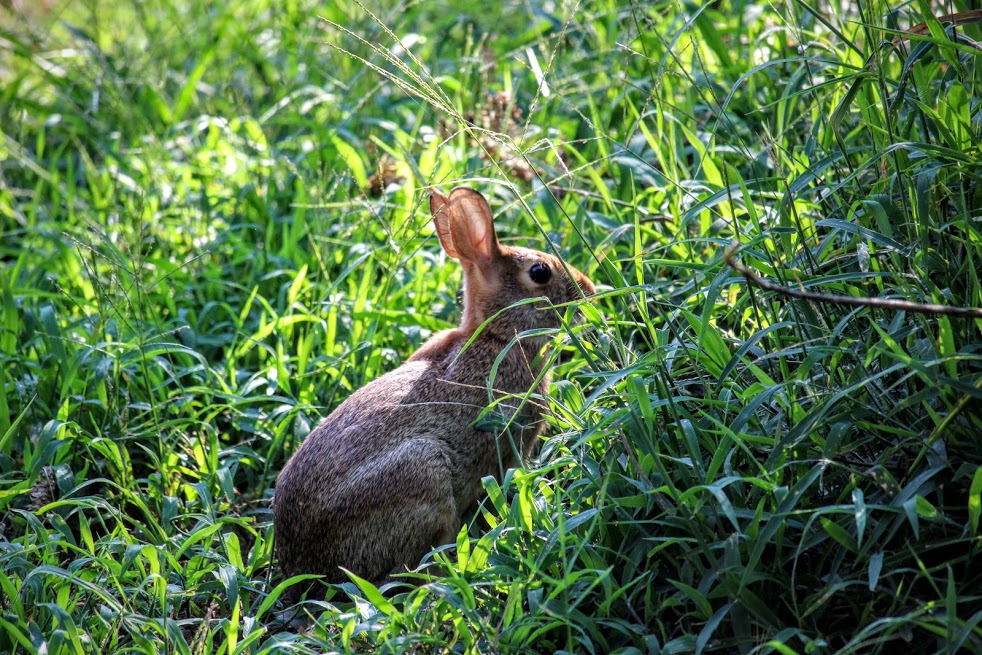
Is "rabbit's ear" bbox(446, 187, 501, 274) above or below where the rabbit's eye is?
above

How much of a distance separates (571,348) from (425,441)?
64 cm

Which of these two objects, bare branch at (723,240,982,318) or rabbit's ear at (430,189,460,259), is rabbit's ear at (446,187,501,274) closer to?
rabbit's ear at (430,189,460,259)

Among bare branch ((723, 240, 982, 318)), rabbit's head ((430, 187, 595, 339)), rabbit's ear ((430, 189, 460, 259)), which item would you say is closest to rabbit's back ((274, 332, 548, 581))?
rabbit's head ((430, 187, 595, 339))

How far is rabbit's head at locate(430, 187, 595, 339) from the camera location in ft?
14.2

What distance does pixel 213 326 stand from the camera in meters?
4.99

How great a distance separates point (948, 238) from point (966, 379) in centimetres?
59

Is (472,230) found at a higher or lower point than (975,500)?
higher

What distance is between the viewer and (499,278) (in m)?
4.42

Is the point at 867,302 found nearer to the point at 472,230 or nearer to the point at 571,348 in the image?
the point at 571,348

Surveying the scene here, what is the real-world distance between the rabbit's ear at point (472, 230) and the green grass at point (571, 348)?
0.70ft

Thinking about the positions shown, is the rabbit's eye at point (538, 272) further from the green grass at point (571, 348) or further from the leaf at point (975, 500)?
the leaf at point (975, 500)

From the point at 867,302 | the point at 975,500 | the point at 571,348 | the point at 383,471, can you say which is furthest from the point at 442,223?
A: the point at 975,500

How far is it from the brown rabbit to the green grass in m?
0.17

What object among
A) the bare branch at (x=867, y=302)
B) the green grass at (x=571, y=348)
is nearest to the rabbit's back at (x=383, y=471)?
the green grass at (x=571, y=348)
